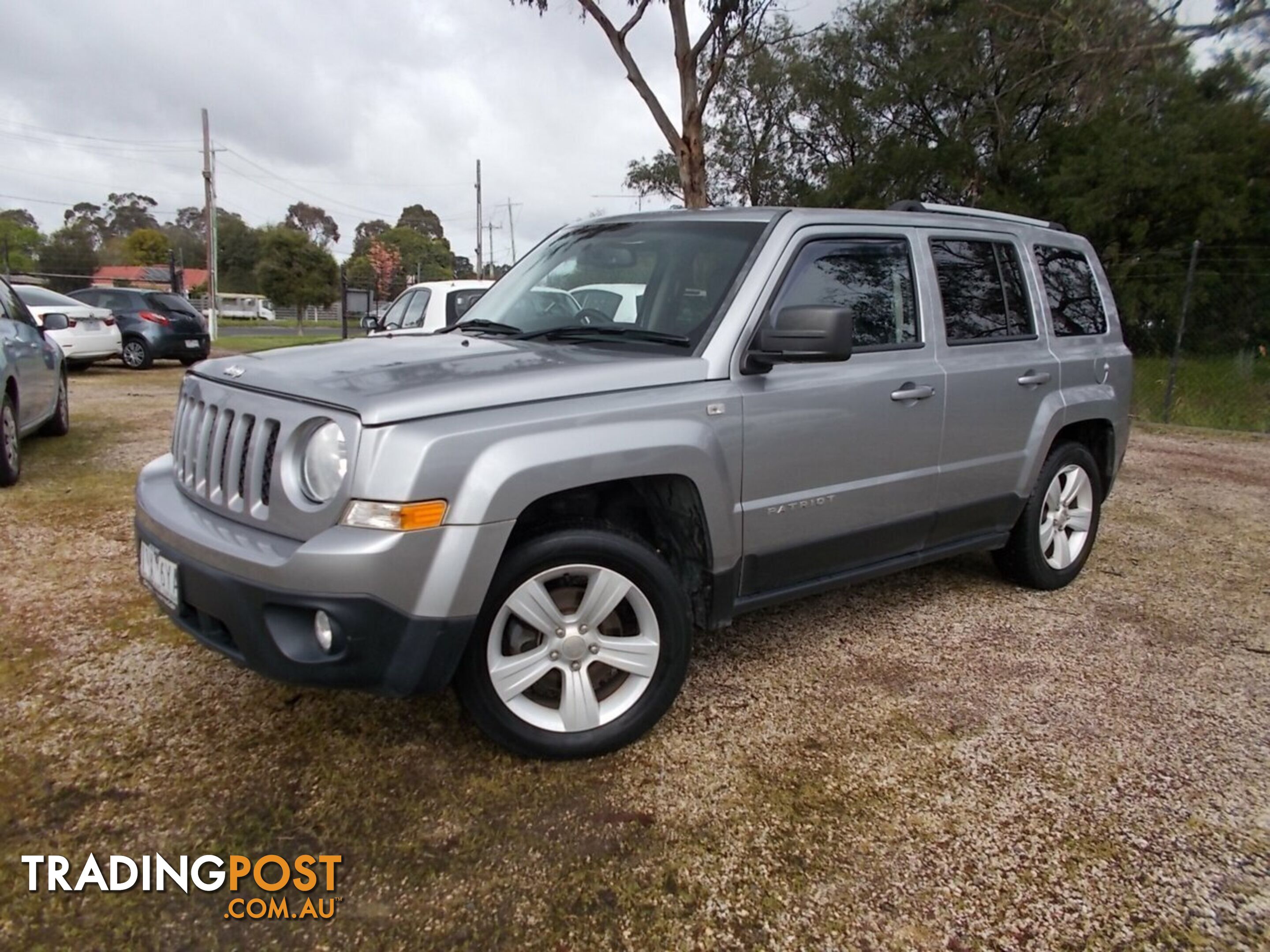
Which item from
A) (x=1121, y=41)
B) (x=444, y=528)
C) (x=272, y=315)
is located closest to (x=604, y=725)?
(x=444, y=528)

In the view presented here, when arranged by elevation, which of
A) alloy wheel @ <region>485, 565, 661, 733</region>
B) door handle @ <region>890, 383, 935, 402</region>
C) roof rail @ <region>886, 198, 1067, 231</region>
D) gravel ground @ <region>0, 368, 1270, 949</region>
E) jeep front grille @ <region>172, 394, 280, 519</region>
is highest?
roof rail @ <region>886, 198, 1067, 231</region>

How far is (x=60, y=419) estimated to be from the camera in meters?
7.69

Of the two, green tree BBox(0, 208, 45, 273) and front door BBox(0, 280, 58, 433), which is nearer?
front door BBox(0, 280, 58, 433)

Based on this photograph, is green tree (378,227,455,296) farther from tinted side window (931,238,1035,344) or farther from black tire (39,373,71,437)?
tinted side window (931,238,1035,344)

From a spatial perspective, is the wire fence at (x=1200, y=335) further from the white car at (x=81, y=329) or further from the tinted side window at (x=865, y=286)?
the white car at (x=81, y=329)

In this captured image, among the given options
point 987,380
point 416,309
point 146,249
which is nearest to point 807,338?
point 987,380

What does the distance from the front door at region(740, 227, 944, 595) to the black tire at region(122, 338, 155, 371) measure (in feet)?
47.9

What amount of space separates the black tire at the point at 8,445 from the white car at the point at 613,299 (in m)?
4.51

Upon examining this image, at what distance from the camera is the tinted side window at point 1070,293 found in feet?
13.9

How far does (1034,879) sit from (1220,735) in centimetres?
124

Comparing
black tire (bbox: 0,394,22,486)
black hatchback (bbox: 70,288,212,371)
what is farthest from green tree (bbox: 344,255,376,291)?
black tire (bbox: 0,394,22,486)

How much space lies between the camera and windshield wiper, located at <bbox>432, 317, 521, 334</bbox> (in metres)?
3.45

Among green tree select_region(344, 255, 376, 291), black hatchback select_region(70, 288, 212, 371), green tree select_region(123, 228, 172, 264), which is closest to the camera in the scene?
black hatchback select_region(70, 288, 212, 371)

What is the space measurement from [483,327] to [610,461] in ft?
4.02
